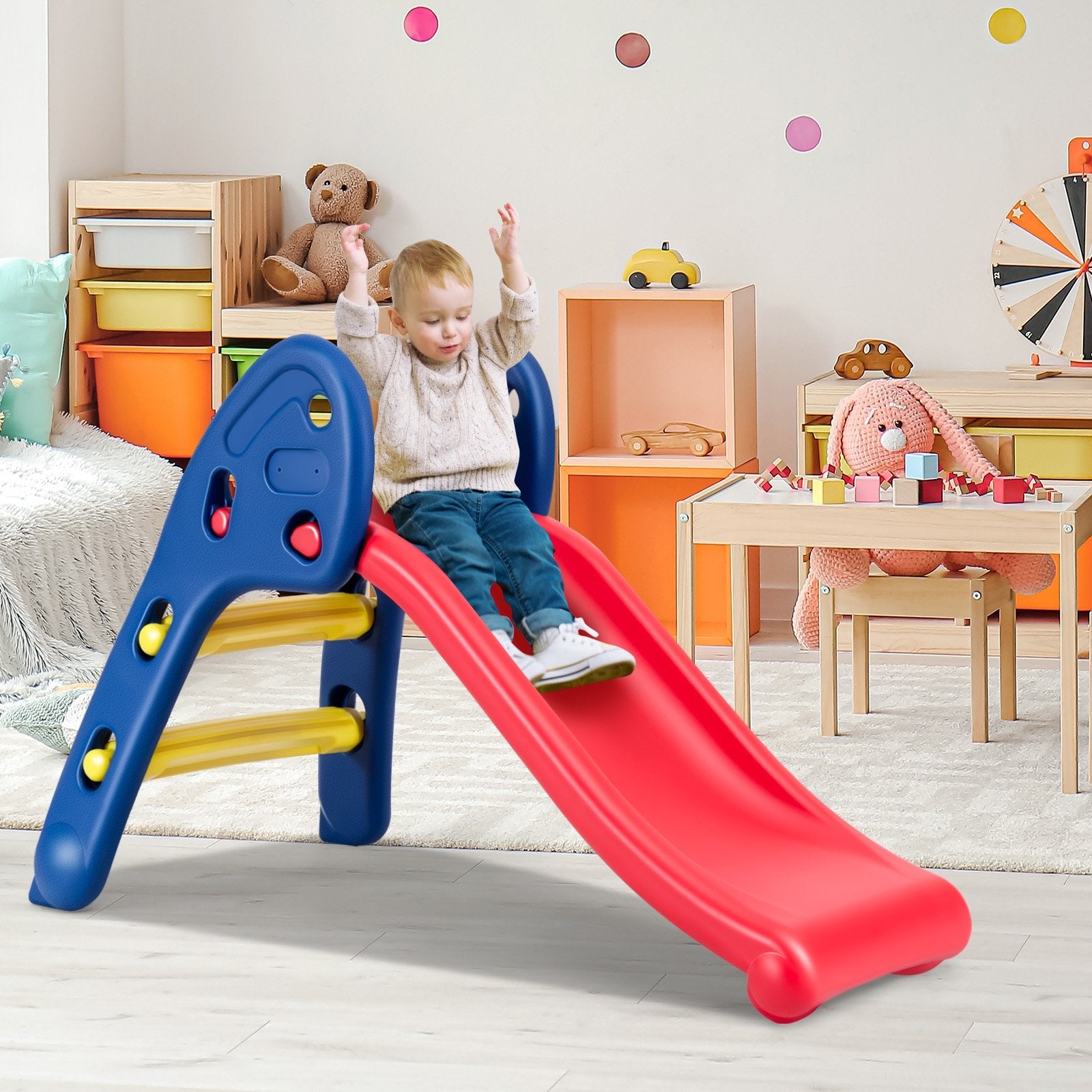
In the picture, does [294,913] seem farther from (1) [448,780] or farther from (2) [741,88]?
(2) [741,88]

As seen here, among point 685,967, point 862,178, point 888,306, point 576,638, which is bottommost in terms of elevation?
point 685,967

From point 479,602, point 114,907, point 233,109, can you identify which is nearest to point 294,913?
point 114,907

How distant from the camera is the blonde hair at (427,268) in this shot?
98.3 inches

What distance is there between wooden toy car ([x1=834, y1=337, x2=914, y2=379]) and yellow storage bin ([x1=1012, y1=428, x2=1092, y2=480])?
12.5 inches

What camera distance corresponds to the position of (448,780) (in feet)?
10.3

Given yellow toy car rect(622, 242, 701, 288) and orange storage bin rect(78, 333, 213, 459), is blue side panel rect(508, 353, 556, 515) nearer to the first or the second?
yellow toy car rect(622, 242, 701, 288)

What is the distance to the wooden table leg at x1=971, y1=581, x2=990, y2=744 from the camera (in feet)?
11.0

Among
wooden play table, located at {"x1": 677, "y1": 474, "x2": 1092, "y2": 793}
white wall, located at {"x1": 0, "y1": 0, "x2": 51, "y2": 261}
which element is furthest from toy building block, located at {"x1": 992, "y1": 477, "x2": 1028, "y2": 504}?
white wall, located at {"x1": 0, "y1": 0, "x2": 51, "y2": 261}

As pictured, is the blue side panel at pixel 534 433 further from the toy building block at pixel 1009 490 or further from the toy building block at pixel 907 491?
the toy building block at pixel 1009 490

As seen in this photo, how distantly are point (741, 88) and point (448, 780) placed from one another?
7.09 feet

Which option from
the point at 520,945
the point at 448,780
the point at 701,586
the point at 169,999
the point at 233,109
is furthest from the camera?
the point at 233,109

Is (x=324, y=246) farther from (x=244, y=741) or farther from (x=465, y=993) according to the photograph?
(x=465, y=993)

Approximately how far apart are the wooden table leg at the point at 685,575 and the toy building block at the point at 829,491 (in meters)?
0.22

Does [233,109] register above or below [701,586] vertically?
above
